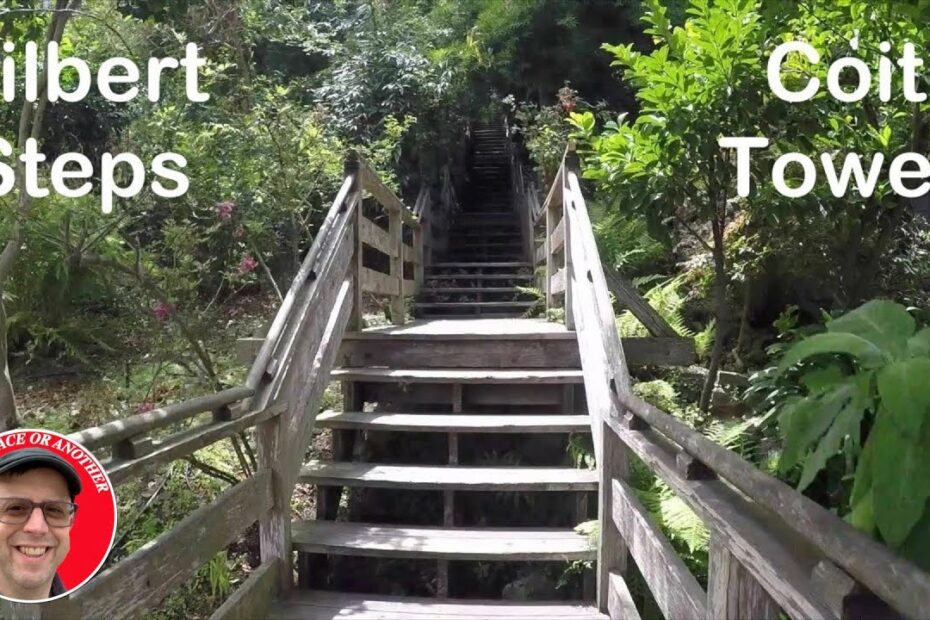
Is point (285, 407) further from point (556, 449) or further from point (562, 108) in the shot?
point (562, 108)

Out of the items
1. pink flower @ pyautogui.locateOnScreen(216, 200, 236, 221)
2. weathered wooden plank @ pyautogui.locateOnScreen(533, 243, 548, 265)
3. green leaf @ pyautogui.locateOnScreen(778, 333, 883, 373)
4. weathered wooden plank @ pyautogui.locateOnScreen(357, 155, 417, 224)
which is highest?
weathered wooden plank @ pyautogui.locateOnScreen(357, 155, 417, 224)

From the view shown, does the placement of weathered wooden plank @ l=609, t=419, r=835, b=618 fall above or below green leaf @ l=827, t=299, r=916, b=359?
below

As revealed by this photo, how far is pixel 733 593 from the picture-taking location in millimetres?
1360

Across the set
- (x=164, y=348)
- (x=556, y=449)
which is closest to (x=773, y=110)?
(x=556, y=449)

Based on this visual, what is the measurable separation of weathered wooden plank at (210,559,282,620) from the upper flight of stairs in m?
4.38

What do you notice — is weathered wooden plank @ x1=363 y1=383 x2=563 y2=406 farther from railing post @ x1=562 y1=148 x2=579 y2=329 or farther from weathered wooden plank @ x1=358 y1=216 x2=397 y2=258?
weathered wooden plank @ x1=358 y1=216 x2=397 y2=258

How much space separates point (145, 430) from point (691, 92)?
2.83m

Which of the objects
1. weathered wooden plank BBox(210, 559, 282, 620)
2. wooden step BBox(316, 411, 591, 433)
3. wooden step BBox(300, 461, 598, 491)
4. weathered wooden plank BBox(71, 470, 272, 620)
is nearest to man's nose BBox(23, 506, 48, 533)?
weathered wooden plank BBox(71, 470, 272, 620)

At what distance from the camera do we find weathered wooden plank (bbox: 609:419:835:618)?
1.04 meters

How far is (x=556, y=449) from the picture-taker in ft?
13.7

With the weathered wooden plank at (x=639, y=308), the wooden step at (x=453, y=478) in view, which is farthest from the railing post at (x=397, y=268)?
the wooden step at (x=453, y=478)

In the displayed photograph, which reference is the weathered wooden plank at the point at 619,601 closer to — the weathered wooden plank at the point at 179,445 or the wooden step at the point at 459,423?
the wooden step at the point at 459,423

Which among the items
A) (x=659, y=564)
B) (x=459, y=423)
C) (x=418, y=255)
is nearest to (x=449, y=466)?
(x=459, y=423)

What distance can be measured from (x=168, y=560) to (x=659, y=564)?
4.42ft
